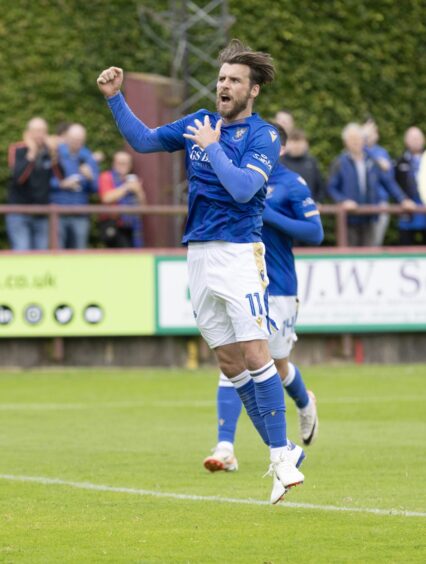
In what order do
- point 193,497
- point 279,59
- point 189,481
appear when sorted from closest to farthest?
point 193,497
point 189,481
point 279,59

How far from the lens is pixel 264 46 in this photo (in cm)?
2334

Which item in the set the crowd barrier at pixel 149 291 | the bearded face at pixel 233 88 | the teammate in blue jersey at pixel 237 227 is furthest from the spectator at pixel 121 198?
the bearded face at pixel 233 88

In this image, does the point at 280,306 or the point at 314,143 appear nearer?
the point at 280,306

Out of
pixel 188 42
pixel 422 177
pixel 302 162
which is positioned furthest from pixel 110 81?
pixel 188 42

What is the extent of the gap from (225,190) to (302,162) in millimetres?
11216

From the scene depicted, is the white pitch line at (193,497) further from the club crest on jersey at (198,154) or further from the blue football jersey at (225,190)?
the club crest on jersey at (198,154)

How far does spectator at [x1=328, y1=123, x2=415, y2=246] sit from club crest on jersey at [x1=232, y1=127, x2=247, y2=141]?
1138 centimetres

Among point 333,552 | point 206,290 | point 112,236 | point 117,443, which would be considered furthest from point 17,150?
point 333,552

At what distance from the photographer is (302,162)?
1945 centimetres

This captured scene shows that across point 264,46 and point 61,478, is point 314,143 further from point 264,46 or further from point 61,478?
point 61,478

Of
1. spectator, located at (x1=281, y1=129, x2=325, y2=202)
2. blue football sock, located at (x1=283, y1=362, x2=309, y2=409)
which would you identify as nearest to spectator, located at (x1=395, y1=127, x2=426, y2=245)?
spectator, located at (x1=281, y1=129, x2=325, y2=202)

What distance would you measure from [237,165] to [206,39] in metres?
14.4

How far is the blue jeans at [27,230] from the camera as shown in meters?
19.4

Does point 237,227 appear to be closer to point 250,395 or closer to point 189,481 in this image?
point 250,395
